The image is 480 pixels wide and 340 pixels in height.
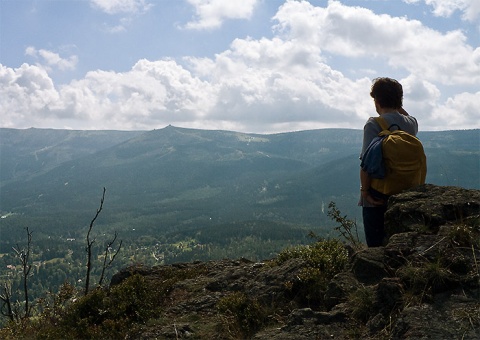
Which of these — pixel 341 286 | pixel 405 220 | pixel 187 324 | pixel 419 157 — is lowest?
pixel 187 324

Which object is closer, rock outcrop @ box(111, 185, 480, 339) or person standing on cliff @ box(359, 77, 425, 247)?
rock outcrop @ box(111, 185, 480, 339)

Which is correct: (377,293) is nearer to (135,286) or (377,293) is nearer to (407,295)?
(407,295)

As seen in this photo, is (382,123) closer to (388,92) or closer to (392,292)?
(388,92)

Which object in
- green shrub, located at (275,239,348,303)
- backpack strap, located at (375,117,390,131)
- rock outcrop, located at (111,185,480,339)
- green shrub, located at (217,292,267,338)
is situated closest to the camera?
rock outcrop, located at (111,185,480,339)

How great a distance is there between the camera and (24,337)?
794 cm

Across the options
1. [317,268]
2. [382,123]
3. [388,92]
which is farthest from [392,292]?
[388,92]

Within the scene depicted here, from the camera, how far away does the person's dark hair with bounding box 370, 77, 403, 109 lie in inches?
291

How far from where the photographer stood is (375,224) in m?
7.48

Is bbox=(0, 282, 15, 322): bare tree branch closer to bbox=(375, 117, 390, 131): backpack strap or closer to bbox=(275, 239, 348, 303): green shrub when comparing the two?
bbox=(275, 239, 348, 303): green shrub

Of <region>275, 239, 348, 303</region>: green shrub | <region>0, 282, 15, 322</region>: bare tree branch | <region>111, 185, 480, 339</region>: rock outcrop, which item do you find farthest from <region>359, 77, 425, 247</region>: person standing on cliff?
<region>0, 282, 15, 322</region>: bare tree branch

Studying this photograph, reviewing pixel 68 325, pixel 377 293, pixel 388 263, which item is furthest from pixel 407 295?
pixel 68 325

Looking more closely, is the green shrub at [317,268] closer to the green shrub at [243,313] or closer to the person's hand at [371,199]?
the green shrub at [243,313]

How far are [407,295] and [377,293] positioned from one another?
452mm

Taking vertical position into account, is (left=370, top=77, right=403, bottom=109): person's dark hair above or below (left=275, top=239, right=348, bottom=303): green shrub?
above
